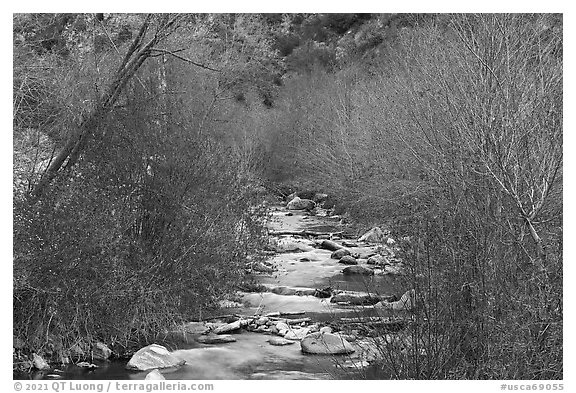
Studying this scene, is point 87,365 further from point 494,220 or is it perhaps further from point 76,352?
point 494,220

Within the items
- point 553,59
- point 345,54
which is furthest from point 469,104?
point 345,54

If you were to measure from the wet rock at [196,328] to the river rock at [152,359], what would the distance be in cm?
110

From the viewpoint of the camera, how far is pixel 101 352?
842 cm

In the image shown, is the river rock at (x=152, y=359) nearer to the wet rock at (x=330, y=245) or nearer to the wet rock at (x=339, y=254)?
the wet rock at (x=339, y=254)

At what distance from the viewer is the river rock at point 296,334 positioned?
9.27m

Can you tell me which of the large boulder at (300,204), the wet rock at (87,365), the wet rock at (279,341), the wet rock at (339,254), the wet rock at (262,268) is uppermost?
the wet rock at (262,268)

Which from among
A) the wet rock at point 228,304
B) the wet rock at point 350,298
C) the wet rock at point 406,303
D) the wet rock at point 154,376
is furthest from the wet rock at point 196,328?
the wet rock at point 406,303

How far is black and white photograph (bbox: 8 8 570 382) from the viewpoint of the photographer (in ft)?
20.4

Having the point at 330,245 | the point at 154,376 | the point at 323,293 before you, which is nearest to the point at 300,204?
the point at 330,245

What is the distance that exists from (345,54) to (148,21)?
21.3 m

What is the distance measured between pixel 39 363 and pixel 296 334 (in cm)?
308

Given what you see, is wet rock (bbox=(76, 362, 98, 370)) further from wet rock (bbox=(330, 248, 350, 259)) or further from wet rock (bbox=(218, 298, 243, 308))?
wet rock (bbox=(330, 248, 350, 259))

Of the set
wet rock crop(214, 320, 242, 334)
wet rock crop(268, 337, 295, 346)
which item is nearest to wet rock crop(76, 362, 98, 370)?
wet rock crop(214, 320, 242, 334)

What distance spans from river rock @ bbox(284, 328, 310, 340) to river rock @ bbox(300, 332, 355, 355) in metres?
0.57
